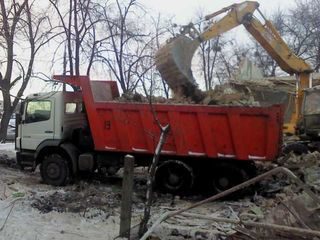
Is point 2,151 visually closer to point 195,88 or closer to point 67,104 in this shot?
point 67,104

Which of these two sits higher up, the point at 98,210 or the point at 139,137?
the point at 139,137

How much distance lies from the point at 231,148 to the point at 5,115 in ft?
50.0

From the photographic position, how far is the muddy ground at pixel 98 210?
Result: 6.81 meters

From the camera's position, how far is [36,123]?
40.4 feet

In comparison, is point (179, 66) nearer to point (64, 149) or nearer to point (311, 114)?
point (64, 149)

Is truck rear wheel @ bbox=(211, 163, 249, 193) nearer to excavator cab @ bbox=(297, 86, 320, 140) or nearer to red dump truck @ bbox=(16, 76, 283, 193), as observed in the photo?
red dump truck @ bbox=(16, 76, 283, 193)

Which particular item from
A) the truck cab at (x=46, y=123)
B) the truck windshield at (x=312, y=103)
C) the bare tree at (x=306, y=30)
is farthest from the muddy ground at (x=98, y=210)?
the bare tree at (x=306, y=30)

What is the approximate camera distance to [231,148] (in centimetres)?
1071

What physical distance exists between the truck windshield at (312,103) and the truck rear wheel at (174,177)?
4783 mm

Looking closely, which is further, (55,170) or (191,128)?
(55,170)

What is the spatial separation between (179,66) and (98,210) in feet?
15.6

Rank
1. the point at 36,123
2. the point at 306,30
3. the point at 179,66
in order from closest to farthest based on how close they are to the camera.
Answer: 1. the point at 179,66
2. the point at 36,123
3. the point at 306,30

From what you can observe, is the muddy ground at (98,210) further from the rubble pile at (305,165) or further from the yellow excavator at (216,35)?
the yellow excavator at (216,35)

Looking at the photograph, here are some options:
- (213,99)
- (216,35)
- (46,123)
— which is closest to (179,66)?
(213,99)
